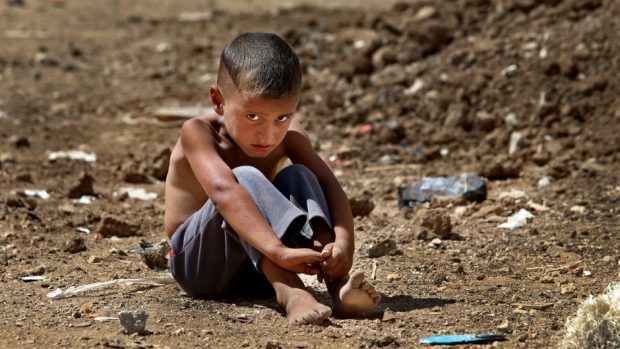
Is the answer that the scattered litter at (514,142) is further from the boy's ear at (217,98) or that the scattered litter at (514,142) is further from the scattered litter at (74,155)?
the boy's ear at (217,98)

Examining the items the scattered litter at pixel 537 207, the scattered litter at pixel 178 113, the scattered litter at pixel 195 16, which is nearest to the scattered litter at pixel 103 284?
the scattered litter at pixel 537 207

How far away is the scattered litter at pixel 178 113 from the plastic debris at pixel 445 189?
291cm

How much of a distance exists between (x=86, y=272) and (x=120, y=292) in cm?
46

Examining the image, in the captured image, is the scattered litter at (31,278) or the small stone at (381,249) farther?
the small stone at (381,249)

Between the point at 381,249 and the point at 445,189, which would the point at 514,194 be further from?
the point at 381,249

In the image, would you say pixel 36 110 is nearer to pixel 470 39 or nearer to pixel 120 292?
pixel 470 39

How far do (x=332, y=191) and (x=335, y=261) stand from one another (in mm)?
387

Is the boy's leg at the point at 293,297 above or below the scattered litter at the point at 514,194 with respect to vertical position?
above

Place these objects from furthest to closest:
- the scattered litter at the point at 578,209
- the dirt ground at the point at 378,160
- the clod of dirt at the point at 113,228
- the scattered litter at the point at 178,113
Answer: the scattered litter at the point at 178,113 → the scattered litter at the point at 578,209 → the clod of dirt at the point at 113,228 → the dirt ground at the point at 378,160

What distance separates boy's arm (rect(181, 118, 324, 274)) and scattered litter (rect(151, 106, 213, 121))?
15.8ft

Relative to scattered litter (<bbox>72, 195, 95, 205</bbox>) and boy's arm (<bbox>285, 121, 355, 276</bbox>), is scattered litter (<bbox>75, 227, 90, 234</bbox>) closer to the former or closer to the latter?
scattered litter (<bbox>72, 195, 95, 205</bbox>)

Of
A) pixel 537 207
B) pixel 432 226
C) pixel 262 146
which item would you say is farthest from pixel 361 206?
pixel 262 146

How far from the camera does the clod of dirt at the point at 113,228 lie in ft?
19.2

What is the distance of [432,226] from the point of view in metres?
5.64
